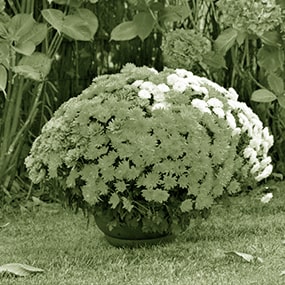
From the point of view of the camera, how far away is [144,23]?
12.3ft

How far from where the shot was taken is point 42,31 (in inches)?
140

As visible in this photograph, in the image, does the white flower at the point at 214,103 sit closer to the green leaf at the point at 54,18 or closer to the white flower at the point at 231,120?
the white flower at the point at 231,120

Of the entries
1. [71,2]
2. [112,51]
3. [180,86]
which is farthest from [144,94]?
[112,51]

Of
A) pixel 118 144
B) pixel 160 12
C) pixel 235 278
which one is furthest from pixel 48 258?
pixel 160 12

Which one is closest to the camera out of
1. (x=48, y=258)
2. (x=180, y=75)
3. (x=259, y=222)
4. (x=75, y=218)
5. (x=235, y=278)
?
(x=235, y=278)

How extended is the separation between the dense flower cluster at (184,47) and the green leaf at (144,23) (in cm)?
29

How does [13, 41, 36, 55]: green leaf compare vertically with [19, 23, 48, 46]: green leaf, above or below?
below

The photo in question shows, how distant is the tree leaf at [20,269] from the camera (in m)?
2.89

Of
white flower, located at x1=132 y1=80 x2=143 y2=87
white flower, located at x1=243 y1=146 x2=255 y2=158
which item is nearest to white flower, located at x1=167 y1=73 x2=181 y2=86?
white flower, located at x1=132 y1=80 x2=143 y2=87

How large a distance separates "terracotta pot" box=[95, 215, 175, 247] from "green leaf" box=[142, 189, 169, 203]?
8.9 inches

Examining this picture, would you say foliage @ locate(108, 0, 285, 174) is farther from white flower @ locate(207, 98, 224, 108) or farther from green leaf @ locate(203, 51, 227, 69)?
white flower @ locate(207, 98, 224, 108)

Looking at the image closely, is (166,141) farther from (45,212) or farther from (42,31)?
(45,212)

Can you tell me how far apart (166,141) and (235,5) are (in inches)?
35.8

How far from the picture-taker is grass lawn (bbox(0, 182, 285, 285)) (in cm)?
281
